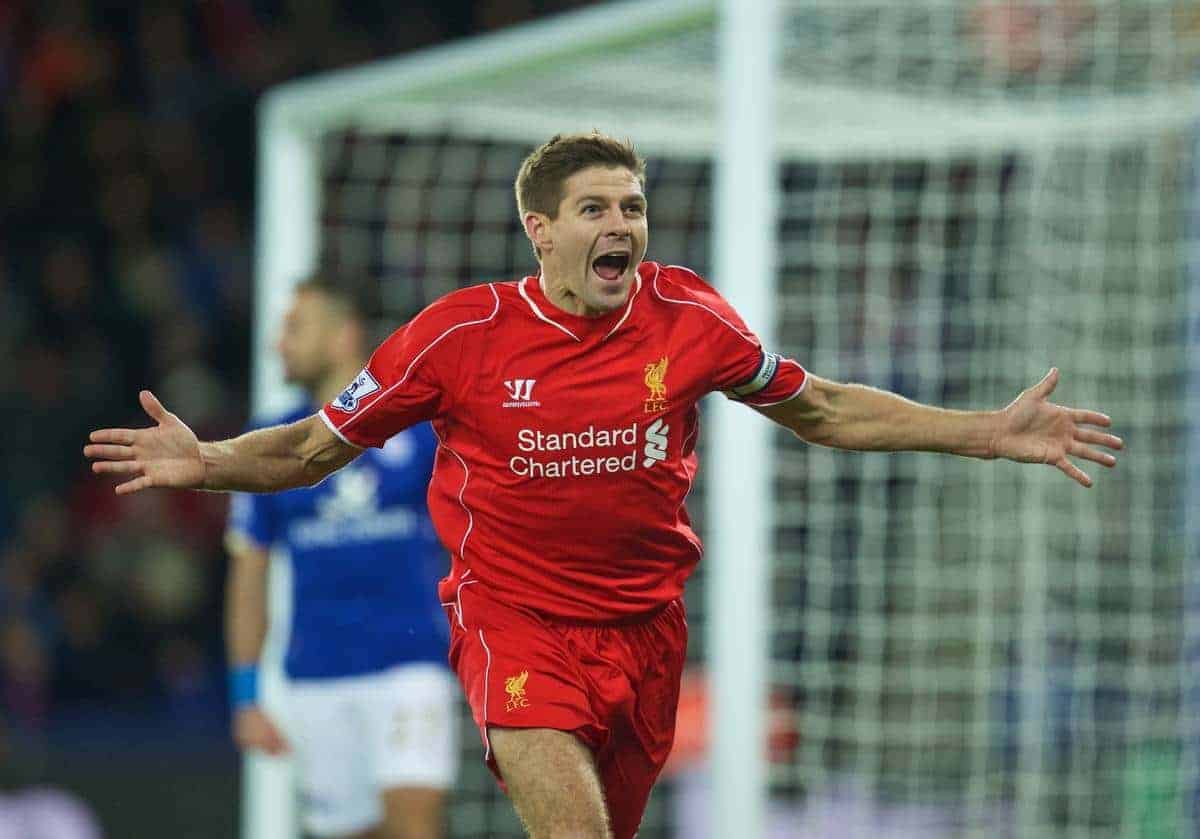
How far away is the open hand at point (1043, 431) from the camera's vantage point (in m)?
4.12

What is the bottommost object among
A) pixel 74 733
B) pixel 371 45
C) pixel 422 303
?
pixel 74 733

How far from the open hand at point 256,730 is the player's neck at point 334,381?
106cm

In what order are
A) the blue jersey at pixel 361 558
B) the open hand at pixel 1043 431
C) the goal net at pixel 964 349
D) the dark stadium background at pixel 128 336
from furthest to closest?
1. the dark stadium background at pixel 128 336
2. the goal net at pixel 964 349
3. the blue jersey at pixel 361 558
4. the open hand at pixel 1043 431

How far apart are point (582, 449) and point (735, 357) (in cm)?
40

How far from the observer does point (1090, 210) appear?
7680 mm

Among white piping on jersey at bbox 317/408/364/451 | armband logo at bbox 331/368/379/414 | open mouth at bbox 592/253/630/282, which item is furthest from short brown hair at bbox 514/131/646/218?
white piping on jersey at bbox 317/408/364/451

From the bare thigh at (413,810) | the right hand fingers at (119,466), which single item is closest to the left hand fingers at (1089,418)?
the right hand fingers at (119,466)

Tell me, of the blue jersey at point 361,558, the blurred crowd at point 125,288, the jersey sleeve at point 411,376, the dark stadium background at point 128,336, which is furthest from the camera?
the blurred crowd at point 125,288

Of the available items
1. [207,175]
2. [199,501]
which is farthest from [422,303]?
[207,175]

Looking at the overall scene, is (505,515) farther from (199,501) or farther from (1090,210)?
(199,501)

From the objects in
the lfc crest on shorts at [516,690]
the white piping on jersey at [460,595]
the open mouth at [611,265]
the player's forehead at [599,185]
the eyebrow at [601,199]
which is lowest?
the lfc crest on shorts at [516,690]

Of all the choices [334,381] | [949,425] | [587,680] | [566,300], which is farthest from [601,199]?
[334,381]

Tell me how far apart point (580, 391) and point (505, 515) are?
33cm

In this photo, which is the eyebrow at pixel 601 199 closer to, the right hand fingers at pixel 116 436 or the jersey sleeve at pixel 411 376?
the jersey sleeve at pixel 411 376
